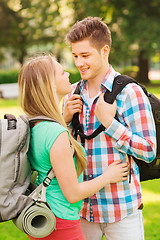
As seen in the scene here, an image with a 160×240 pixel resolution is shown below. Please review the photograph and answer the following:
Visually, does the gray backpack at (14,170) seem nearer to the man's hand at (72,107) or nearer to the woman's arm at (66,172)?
the woman's arm at (66,172)

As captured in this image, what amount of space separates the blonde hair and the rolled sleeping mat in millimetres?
413

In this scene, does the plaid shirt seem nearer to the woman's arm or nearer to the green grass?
the woman's arm

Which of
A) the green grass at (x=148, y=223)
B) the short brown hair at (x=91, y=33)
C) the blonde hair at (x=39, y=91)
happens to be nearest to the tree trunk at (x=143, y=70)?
the green grass at (x=148, y=223)

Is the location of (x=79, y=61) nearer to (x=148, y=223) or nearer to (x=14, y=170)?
(x=14, y=170)

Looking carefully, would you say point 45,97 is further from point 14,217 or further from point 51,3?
point 51,3

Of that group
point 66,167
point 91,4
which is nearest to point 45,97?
point 66,167

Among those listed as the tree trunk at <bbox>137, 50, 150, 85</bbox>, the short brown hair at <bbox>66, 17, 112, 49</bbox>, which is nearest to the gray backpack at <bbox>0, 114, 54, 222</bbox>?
the short brown hair at <bbox>66, 17, 112, 49</bbox>

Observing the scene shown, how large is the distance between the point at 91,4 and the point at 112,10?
8.66 ft

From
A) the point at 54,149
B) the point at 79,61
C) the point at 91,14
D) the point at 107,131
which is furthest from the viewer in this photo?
the point at 91,14

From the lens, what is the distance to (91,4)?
2638 cm

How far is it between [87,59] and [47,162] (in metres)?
0.90

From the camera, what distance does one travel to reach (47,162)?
2.19 metres

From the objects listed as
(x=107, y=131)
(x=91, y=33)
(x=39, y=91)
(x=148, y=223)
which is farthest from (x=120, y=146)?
(x=148, y=223)

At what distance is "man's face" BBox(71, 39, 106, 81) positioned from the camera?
2.68 m
